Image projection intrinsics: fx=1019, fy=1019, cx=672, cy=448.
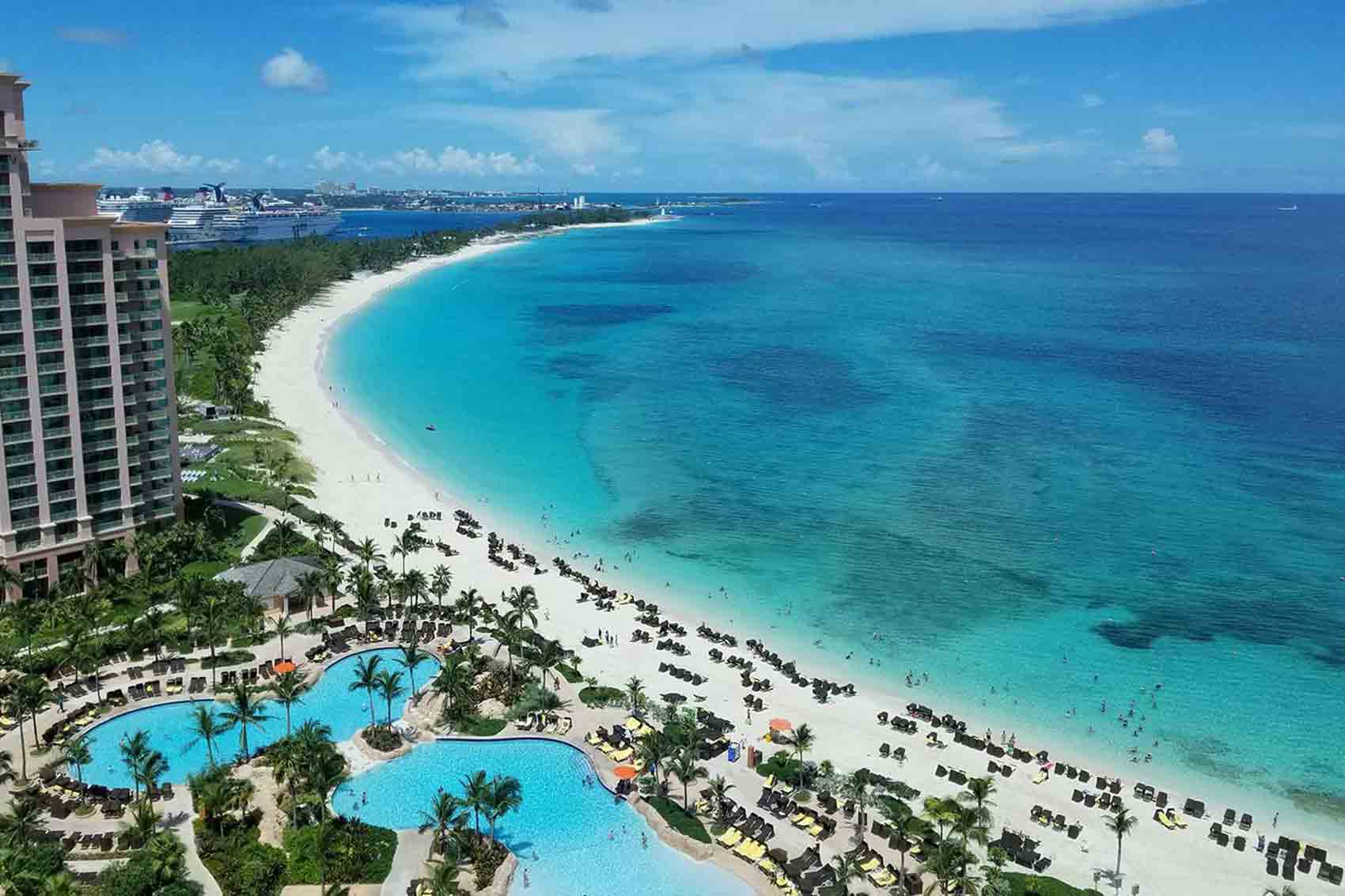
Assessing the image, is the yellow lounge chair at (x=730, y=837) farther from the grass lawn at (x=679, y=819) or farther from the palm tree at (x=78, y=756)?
the palm tree at (x=78, y=756)

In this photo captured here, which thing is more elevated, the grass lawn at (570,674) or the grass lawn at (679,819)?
the grass lawn at (570,674)

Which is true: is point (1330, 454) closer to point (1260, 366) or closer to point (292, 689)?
point (1260, 366)

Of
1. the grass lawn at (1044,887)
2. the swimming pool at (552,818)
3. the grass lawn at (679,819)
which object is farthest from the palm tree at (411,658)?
the grass lawn at (1044,887)

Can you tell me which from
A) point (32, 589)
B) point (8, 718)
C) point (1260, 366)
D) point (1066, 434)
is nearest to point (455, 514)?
point (32, 589)

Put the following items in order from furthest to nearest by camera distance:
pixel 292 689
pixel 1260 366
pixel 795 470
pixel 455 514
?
pixel 1260 366 < pixel 795 470 < pixel 455 514 < pixel 292 689

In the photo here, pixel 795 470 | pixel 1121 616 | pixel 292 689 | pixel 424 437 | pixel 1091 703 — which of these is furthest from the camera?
pixel 424 437

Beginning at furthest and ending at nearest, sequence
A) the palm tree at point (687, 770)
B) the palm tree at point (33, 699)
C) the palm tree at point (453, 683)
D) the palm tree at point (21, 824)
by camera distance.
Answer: the palm tree at point (453, 683), the palm tree at point (33, 699), the palm tree at point (687, 770), the palm tree at point (21, 824)
